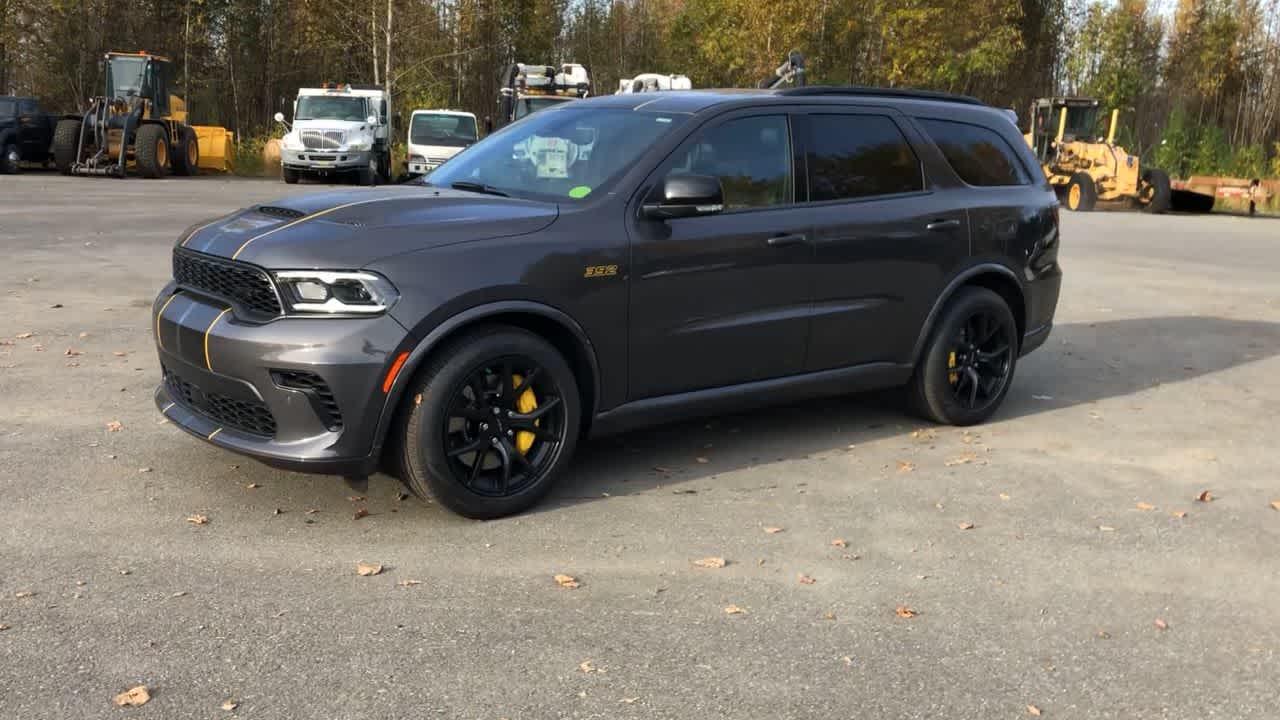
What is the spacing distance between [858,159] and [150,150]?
85.7ft

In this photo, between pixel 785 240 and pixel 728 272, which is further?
pixel 785 240

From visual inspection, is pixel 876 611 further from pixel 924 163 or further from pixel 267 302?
pixel 924 163

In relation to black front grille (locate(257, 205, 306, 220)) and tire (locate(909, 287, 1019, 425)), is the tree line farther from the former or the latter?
black front grille (locate(257, 205, 306, 220))

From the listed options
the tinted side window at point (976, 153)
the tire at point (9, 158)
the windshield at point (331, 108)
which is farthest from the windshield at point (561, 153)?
the tire at point (9, 158)

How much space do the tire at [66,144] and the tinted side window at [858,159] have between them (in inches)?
1079

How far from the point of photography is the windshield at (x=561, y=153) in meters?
5.54

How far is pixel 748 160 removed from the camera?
5.86 metres

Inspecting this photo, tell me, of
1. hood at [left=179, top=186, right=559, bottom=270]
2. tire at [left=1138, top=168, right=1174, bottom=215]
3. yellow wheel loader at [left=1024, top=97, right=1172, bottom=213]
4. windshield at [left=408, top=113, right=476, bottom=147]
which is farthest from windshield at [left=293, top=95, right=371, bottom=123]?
hood at [left=179, top=186, right=559, bottom=270]

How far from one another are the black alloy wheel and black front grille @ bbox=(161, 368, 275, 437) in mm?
715

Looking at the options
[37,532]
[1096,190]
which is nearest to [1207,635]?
[37,532]

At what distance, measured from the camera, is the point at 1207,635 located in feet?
13.7

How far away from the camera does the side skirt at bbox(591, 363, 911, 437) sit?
A: 5.45 metres

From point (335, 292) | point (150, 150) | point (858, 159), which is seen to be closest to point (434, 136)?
point (150, 150)

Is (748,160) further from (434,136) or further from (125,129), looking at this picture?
(125,129)
